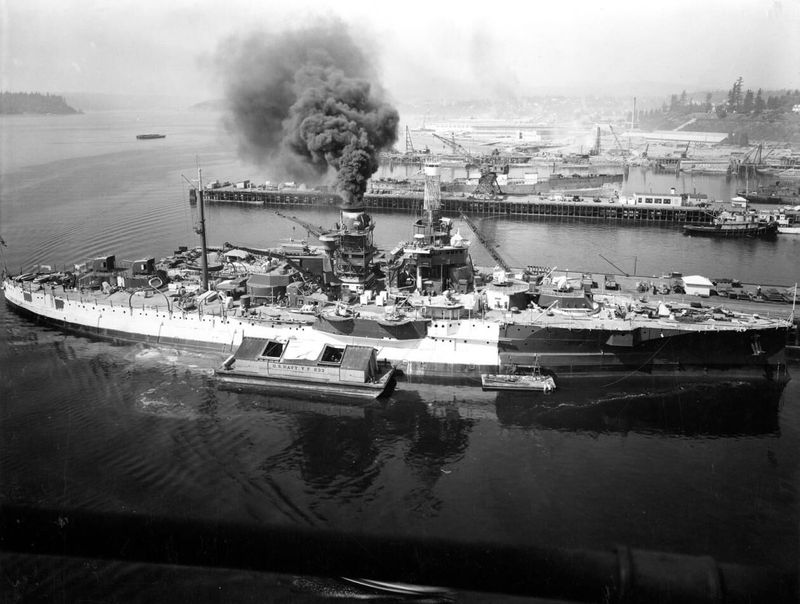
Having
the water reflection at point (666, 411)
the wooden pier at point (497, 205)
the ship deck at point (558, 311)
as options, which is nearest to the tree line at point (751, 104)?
the wooden pier at point (497, 205)

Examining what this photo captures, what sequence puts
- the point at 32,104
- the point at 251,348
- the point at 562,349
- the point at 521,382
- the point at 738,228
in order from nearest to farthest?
the point at 521,382, the point at 562,349, the point at 251,348, the point at 738,228, the point at 32,104

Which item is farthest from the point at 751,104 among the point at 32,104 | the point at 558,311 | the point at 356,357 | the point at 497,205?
the point at 32,104

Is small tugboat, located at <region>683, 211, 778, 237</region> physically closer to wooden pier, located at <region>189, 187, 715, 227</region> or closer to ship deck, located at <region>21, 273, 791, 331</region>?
wooden pier, located at <region>189, 187, 715, 227</region>

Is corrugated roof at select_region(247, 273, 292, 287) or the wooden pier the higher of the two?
the wooden pier

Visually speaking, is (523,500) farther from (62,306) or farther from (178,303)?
(62,306)

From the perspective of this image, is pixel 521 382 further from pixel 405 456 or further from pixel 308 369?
pixel 308 369

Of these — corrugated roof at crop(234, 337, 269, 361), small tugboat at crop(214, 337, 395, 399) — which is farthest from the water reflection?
corrugated roof at crop(234, 337, 269, 361)

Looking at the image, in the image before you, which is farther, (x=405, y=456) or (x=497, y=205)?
(x=497, y=205)
